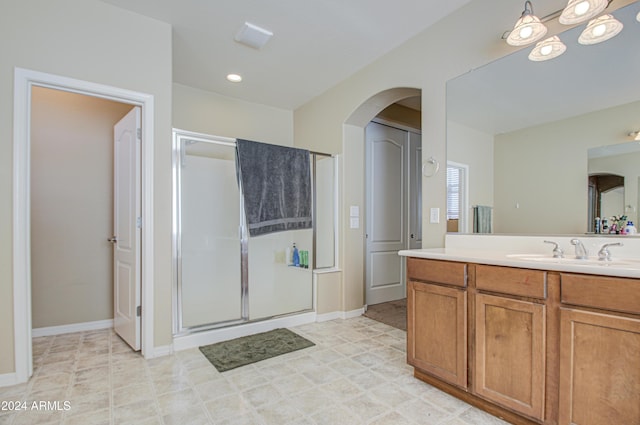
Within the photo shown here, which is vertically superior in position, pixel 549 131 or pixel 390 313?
pixel 549 131

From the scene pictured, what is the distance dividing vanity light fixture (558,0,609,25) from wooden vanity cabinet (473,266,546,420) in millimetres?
1416

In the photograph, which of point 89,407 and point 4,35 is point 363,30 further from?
point 89,407

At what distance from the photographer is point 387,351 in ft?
8.52

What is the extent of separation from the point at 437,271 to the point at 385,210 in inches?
89.6

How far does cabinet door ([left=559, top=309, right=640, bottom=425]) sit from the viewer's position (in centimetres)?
122

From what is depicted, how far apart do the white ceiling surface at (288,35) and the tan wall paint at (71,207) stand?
3.51 ft

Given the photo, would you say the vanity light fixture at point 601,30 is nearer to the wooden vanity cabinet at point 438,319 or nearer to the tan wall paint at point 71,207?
the wooden vanity cabinet at point 438,319

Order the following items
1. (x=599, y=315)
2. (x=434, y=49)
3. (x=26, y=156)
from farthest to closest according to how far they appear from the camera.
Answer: (x=434, y=49), (x=26, y=156), (x=599, y=315)

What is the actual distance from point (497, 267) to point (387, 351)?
1342 millimetres

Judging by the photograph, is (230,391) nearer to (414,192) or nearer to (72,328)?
(72,328)

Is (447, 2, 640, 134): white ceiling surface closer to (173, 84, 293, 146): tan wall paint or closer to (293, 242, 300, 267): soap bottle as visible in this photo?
(293, 242, 300, 267): soap bottle

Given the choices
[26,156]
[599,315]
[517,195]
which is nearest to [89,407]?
[26,156]

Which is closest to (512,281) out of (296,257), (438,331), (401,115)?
(438,331)

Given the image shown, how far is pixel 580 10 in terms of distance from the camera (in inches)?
66.5
